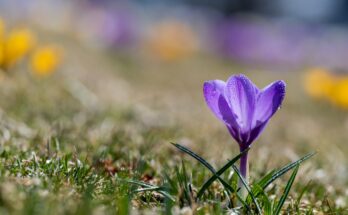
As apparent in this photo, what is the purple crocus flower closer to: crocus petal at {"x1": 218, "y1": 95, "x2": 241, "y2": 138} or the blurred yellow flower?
crocus petal at {"x1": 218, "y1": 95, "x2": 241, "y2": 138}

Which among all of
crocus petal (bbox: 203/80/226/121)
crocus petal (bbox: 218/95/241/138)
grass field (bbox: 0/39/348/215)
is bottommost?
grass field (bbox: 0/39/348/215)

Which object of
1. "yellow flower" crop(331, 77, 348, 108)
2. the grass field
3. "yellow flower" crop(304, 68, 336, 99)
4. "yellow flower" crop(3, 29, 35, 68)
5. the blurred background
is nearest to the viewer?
the grass field

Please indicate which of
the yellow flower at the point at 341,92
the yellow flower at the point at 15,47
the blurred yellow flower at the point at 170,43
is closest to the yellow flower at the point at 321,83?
the yellow flower at the point at 341,92

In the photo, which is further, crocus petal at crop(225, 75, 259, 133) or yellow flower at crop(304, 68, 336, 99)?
yellow flower at crop(304, 68, 336, 99)

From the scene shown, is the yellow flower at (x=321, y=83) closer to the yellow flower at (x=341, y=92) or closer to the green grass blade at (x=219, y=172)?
the yellow flower at (x=341, y=92)

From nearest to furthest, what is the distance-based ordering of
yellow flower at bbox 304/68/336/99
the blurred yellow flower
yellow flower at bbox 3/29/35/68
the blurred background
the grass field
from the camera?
the grass field
the blurred background
yellow flower at bbox 3/29/35/68
yellow flower at bbox 304/68/336/99
the blurred yellow flower

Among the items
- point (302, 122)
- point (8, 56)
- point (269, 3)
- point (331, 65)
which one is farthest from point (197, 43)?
point (269, 3)

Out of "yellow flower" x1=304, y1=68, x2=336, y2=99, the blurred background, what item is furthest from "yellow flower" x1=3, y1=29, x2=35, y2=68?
"yellow flower" x1=304, y1=68, x2=336, y2=99
